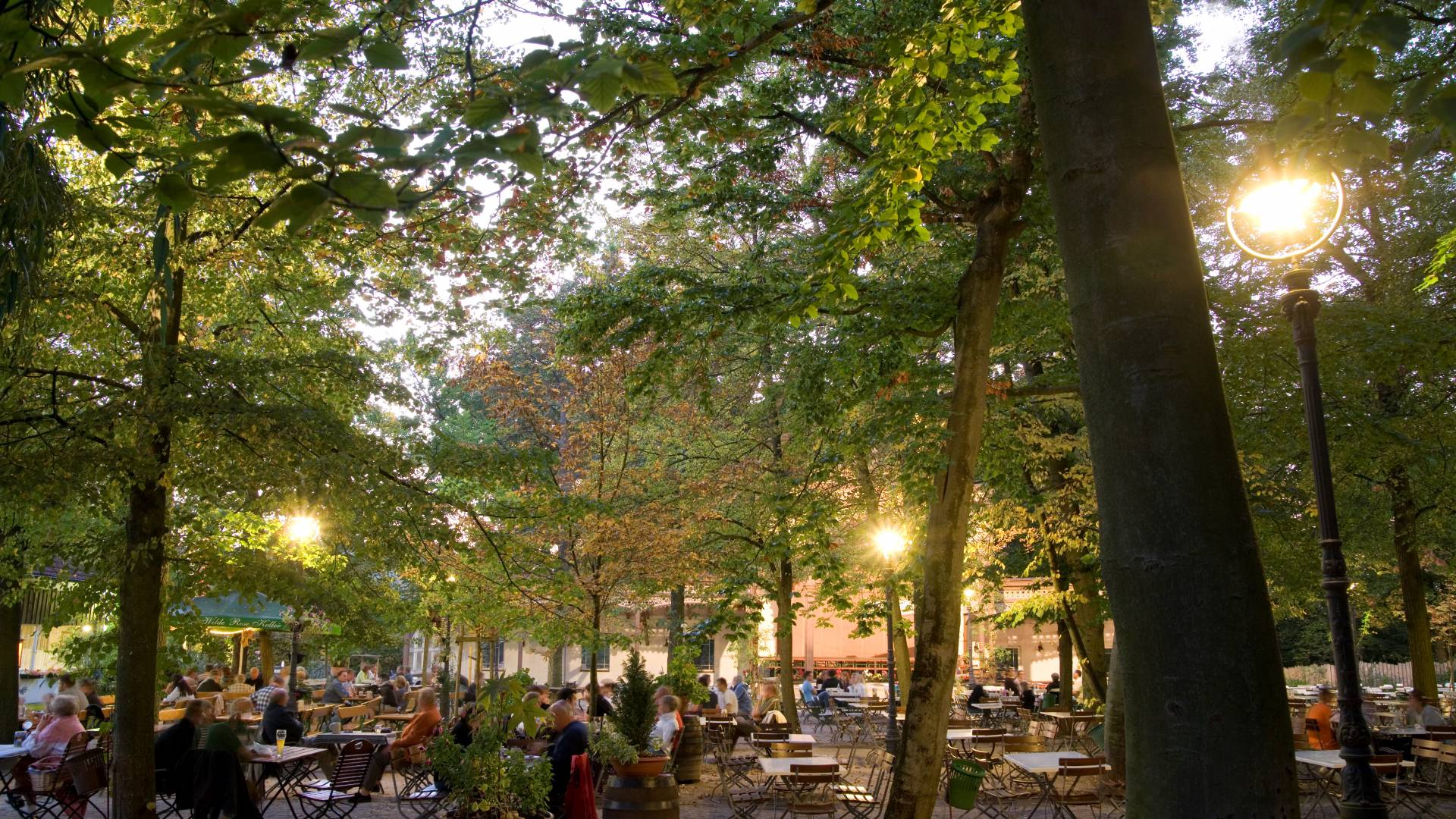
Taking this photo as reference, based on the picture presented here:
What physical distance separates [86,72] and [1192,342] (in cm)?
313

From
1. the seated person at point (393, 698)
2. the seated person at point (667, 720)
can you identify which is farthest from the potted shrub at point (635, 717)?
the seated person at point (393, 698)

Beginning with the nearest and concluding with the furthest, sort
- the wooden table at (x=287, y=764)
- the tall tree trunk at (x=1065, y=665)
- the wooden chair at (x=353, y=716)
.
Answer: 1. the wooden table at (x=287, y=764)
2. the wooden chair at (x=353, y=716)
3. the tall tree trunk at (x=1065, y=665)

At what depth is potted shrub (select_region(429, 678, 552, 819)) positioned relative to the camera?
804 cm

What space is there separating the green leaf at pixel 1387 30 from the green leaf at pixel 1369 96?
0.11m

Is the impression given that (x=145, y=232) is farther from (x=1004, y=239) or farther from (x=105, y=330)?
(x=1004, y=239)

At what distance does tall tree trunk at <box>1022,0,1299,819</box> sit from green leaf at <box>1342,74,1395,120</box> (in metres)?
0.70

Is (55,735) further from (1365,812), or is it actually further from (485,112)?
(1365,812)

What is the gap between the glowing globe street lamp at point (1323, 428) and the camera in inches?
263

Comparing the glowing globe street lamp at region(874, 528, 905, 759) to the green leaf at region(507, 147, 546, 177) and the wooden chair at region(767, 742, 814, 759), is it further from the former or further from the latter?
the green leaf at region(507, 147, 546, 177)

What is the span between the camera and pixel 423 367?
1189 cm

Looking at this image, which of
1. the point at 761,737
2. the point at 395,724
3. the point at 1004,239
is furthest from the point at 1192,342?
the point at 395,724

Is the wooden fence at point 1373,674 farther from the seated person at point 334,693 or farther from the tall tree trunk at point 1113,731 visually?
the seated person at point 334,693

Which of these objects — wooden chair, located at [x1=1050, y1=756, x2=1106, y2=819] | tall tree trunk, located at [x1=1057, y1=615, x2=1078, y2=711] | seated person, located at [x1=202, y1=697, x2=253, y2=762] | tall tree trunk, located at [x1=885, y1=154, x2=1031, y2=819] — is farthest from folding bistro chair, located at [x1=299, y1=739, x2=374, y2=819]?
tall tree trunk, located at [x1=1057, y1=615, x2=1078, y2=711]

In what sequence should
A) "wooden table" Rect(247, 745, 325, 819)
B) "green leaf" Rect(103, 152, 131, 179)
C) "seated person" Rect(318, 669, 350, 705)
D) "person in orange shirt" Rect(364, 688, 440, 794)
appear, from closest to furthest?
"green leaf" Rect(103, 152, 131, 179) < "wooden table" Rect(247, 745, 325, 819) < "person in orange shirt" Rect(364, 688, 440, 794) < "seated person" Rect(318, 669, 350, 705)
